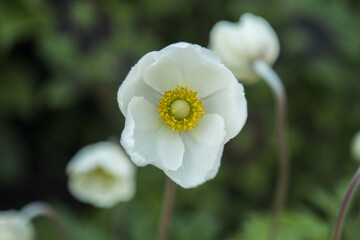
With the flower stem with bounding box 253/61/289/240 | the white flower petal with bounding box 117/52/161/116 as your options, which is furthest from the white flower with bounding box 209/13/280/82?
the white flower petal with bounding box 117/52/161/116

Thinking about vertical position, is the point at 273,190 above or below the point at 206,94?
below

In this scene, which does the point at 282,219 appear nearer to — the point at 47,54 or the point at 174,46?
the point at 174,46

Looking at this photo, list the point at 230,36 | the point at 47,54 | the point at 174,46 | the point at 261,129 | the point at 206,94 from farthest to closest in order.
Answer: the point at 261,129 → the point at 47,54 → the point at 230,36 → the point at 206,94 → the point at 174,46

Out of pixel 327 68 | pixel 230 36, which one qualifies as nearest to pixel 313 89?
pixel 327 68

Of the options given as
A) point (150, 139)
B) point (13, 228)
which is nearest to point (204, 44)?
point (13, 228)

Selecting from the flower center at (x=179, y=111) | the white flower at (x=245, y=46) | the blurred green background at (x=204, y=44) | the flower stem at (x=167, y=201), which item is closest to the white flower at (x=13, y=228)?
the flower stem at (x=167, y=201)

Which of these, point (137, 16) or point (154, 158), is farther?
point (137, 16)

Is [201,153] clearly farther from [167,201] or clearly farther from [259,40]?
[259,40]
